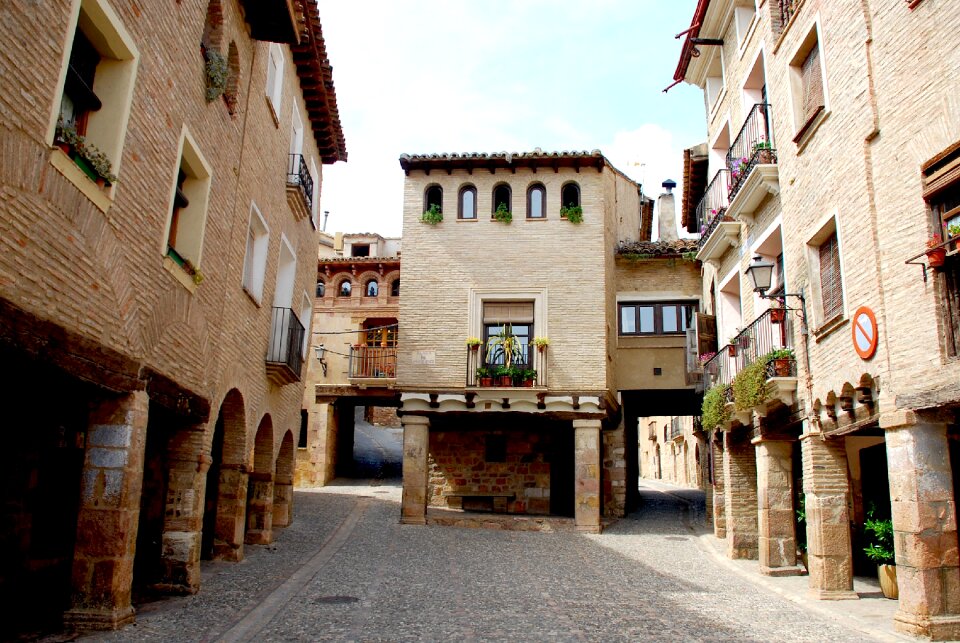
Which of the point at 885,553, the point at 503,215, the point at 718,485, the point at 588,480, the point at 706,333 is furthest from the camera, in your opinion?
the point at 503,215

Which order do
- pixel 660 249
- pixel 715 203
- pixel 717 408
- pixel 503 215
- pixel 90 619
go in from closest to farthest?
pixel 90 619 < pixel 717 408 < pixel 715 203 < pixel 503 215 < pixel 660 249

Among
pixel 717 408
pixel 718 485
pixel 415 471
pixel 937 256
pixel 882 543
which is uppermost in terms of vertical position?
pixel 937 256

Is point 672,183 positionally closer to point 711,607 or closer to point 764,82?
point 764,82

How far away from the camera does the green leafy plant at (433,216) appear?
70.7 feet

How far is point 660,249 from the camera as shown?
2244 cm

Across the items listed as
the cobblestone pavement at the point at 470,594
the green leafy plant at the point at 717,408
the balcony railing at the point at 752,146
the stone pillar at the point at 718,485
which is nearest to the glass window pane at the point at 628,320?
the stone pillar at the point at 718,485

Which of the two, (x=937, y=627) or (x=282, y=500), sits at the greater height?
(x=282, y=500)

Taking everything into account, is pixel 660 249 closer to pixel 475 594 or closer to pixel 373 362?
pixel 373 362

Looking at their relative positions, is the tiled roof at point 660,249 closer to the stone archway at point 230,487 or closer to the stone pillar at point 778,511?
the stone pillar at point 778,511

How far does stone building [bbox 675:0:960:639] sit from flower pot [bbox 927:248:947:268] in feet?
0.18

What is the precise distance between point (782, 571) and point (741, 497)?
2456 millimetres

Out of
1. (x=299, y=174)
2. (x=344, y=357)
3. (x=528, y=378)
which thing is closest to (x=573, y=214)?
(x=528, y=378)

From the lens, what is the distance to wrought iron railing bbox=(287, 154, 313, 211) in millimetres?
16108

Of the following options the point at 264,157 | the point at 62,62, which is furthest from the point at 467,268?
the point at 62,62
